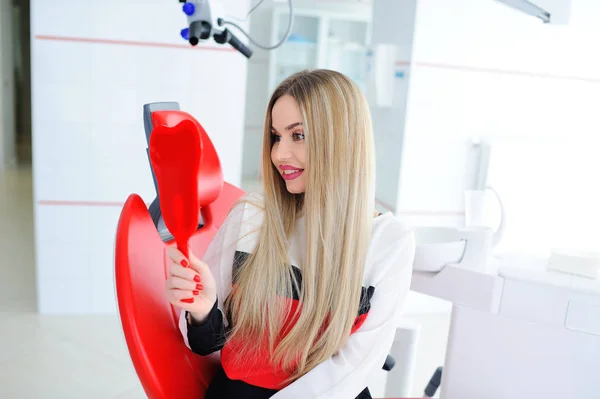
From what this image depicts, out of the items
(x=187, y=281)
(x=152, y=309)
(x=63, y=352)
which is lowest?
(x=63, y=352)

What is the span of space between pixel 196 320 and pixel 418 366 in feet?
5.77

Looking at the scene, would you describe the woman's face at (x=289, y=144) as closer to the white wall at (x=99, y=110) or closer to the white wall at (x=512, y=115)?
the white wall at (x=99, y=110)

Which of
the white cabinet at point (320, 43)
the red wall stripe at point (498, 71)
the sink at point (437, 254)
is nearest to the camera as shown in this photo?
the sink at point (437, 254)

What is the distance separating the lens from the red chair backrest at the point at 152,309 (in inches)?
35.9

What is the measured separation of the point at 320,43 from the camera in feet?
20.0

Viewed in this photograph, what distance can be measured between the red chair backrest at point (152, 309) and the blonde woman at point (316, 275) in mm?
53

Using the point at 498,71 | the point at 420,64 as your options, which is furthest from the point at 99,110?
the point at 498,71

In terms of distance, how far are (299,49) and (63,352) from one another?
15.3ft

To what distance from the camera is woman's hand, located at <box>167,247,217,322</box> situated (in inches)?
32.9

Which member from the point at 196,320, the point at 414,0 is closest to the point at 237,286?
the point at 196,320

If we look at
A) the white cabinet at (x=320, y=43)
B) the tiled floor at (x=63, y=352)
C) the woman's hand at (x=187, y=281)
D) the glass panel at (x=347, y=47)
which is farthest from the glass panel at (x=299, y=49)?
the woman's hand at (x=187, y=281)

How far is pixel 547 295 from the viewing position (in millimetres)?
1192

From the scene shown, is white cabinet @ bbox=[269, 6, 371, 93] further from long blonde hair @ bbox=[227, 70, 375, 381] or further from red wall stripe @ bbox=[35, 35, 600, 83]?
long blonde hair @ bbox=[227, 70, 375, 381]

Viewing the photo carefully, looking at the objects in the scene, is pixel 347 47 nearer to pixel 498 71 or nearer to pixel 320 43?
pixel 320 43
